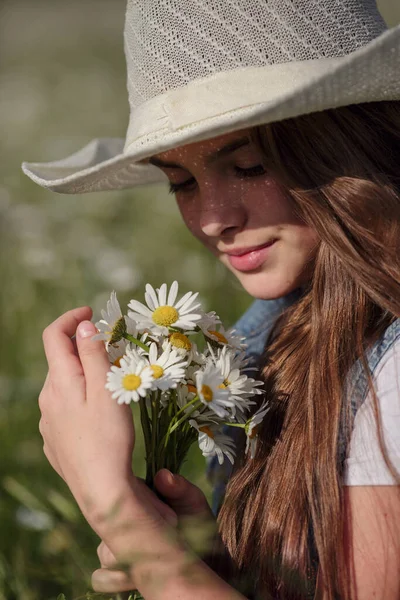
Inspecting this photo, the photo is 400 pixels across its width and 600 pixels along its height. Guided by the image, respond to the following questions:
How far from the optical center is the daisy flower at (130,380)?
111 cm

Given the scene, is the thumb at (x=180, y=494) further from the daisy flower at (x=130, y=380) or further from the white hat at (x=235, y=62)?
the white hat at (x=235, y=62)

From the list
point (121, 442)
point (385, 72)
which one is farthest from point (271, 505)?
point (385, 72)

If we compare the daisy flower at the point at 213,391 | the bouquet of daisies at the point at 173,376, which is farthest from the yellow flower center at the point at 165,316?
the daisy flower at the point at 213,391

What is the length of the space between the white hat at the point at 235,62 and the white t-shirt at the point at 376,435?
1.48 ft

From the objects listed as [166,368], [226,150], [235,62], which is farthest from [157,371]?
[235,62]

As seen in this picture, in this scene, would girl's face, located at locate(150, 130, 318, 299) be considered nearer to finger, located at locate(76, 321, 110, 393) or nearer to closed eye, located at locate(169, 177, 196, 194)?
closed eye, located at locate(169, 177, 196, 194)

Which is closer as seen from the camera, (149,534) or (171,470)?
(149,534)

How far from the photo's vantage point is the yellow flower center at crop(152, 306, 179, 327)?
121cm

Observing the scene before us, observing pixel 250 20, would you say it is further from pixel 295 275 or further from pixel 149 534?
pixel 149 534

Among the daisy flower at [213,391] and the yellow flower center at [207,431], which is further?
the yellow flower center at [207,431]

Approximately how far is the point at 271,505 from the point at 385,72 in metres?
0.74

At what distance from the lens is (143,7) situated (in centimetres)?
145

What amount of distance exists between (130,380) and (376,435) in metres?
0.41

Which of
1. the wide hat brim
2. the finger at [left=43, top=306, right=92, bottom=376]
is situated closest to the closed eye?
the wide hat brim
